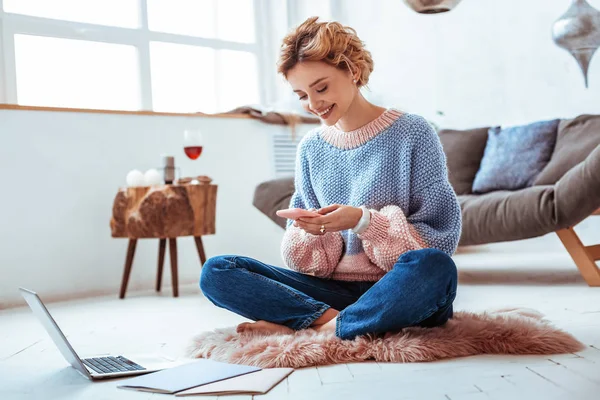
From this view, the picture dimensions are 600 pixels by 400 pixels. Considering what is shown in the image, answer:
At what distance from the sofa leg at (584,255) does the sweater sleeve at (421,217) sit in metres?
1.47

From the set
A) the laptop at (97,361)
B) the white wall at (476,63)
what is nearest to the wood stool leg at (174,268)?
the laptop at (97,361)

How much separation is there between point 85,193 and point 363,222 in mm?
2414

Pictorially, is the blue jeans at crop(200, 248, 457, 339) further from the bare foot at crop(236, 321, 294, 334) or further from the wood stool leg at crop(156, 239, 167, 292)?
the wood stool leg at crop(156, 239, 167, 292)

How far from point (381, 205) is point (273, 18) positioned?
3531 mm

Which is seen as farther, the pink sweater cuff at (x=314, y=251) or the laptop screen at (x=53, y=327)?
the pink sweater cuff at (x=314, y=251)

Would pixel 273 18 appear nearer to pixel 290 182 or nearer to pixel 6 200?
pixel 290 182

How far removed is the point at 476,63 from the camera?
4.82 meters

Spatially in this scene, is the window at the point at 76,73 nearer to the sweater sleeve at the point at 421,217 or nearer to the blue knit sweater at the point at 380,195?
the blue knit sweater at the point at 380,195

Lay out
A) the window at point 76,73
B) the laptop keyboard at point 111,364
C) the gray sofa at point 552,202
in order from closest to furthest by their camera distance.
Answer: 1. the laptop keyboard at point 111,364
2. the gray sofa at point 552,202
3. the window at point 76,73

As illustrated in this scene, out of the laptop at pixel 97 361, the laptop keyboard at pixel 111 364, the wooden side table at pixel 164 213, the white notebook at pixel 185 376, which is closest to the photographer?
the white notebook at pixel 185 376

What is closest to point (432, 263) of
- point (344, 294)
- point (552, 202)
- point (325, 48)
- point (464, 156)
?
point (344, 294)

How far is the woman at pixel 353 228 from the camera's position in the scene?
1.76 metres

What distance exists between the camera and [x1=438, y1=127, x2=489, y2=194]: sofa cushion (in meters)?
4.23

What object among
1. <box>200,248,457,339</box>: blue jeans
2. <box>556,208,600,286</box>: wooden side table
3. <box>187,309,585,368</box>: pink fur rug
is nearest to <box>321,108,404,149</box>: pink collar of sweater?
<box>200,248,457,339</box>: blue jeans
